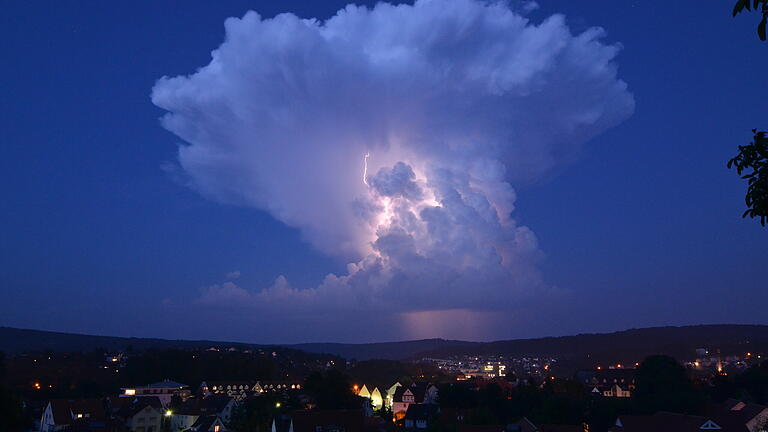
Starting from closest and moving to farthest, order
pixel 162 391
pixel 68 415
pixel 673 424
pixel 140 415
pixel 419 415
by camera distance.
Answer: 1. pixel 673 424
2. pixel 68 415
3. pixel 419 415
4. pixel 140 415
5. pixel 162 391

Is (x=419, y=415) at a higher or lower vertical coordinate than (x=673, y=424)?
lower

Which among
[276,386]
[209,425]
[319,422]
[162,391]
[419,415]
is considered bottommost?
[419,415]

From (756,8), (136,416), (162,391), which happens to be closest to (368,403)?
(136,416)

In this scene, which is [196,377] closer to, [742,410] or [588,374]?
[588,374]

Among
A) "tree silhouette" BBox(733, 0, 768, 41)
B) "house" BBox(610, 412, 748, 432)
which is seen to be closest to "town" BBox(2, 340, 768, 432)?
"house" BBox(610, 412, 748, 432)

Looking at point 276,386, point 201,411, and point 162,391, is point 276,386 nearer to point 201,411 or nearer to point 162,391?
point 162,391

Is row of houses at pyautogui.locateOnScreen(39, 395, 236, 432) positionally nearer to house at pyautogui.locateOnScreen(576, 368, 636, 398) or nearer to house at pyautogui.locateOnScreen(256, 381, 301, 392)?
house at pyautogui.locateOnScreen(256, 381, 301, 392)

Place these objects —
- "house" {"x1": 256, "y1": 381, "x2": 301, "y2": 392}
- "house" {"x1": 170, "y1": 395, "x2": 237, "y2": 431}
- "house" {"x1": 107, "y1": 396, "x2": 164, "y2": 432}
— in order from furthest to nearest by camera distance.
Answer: "house" {"x1": 256, "y1": 381, "x2": 301, "y2": 392}
"house" {"x1": 170, "y1": 395, "x2": 237, "y2": 431}
"house" {"x1": 107, "y1": 396, "x2": 164, "y2": 432}

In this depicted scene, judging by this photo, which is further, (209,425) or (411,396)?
(411,396)
